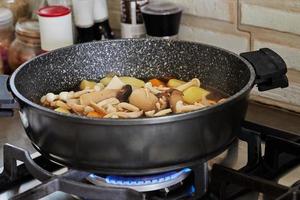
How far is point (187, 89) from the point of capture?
0.93m

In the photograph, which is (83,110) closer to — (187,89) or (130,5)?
(187,89)

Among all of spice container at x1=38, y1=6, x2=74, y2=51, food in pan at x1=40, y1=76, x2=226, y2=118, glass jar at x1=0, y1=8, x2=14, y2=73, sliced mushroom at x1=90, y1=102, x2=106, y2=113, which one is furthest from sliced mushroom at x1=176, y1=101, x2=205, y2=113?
glass jar at x1=0, y1=8, x2=14, y2=73

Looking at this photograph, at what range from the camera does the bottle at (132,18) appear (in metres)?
1.22

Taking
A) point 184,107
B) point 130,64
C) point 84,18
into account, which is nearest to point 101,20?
point 84,18

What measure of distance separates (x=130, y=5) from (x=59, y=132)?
547 millimetres

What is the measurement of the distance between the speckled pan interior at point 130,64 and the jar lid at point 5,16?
0.35 meters

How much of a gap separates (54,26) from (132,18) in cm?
16

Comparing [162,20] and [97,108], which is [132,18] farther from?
[97,108]

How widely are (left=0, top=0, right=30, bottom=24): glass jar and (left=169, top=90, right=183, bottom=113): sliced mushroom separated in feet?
2.03

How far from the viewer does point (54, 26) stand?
3.93 ft

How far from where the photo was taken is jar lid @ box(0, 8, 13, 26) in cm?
127

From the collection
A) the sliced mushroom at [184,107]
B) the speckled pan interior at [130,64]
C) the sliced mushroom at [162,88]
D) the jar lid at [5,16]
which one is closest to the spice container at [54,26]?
the jar lid at [5,16]

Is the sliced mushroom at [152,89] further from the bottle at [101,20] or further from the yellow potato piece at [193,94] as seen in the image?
the bottle at [101,20]

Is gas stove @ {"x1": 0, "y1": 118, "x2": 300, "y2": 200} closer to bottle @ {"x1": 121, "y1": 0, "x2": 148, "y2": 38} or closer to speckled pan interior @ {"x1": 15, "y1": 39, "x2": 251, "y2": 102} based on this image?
speckled pan interior @ {"x1": 15, "y1": 39, "x2": 251, "y2": 102}
